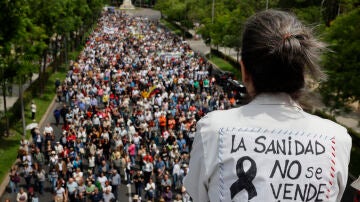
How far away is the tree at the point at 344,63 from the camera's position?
19.6 metres

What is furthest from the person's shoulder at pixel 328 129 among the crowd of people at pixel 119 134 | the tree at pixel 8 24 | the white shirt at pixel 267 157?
the tree at pixel 8 24

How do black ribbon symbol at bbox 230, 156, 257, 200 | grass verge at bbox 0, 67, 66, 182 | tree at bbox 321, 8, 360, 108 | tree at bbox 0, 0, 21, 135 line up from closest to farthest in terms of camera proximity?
black ribbon symbol at bbox 230, 156, 257, 200 < tree at bbox 0, 0, 21, 135 < grass verge at bbox 0, 67, 66, 182 < tree at bbox 321, 8, 360, 108

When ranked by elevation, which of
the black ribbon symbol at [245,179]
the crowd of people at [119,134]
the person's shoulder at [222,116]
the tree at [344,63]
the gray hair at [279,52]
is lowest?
the crowd of people at [119,134]

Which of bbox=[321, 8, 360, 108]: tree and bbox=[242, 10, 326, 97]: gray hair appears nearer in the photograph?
bbox=[242, 10, 326, 97]: gray hair

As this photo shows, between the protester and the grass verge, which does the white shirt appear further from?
the grass verge

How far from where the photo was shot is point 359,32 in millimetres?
20203

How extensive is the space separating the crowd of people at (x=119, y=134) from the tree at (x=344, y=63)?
610 cm

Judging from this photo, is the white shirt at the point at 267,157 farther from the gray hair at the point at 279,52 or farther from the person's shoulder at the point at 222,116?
the gray hair at the point at 279,52

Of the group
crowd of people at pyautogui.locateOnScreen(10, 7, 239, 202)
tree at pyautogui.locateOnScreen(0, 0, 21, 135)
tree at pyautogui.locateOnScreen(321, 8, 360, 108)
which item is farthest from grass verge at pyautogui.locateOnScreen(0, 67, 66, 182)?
tree at pyautogui.locateOnScreen(321, 8, 360, 108)

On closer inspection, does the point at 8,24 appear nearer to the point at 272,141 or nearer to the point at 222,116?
the point at 222,116

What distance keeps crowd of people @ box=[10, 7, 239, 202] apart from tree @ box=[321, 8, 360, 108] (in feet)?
20.0

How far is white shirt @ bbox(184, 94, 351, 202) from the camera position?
1969 millimetres

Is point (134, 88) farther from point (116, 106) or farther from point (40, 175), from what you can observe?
point (40, 175)

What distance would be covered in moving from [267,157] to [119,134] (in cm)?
1741
